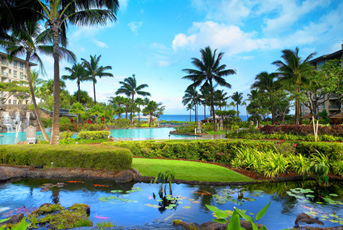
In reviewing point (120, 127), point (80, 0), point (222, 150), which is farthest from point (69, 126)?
point (222, 150)

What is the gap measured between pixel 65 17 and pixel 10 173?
8.46m

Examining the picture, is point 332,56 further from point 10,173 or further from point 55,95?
point 10,173

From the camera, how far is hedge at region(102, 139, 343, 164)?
855 centimetres

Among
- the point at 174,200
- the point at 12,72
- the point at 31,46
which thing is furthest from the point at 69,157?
the point at 12,72

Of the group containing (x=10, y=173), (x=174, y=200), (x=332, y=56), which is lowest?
(x=174, y=200)

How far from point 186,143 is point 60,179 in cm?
586

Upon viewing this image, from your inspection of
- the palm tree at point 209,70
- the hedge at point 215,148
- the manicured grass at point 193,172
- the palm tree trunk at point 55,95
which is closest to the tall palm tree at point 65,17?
the palm tree trunk at point 55,95

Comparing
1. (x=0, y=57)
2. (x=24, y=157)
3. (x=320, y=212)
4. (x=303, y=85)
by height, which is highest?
(x=0, y=57)

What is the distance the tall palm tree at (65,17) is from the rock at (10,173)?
287cm

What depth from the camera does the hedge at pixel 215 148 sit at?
855cm

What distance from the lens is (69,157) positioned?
26.4 feet

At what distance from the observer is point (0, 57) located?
151 ft

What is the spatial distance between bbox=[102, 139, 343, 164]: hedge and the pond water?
1.89 metres

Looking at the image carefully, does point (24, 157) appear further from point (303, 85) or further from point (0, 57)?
point (0, 57)
